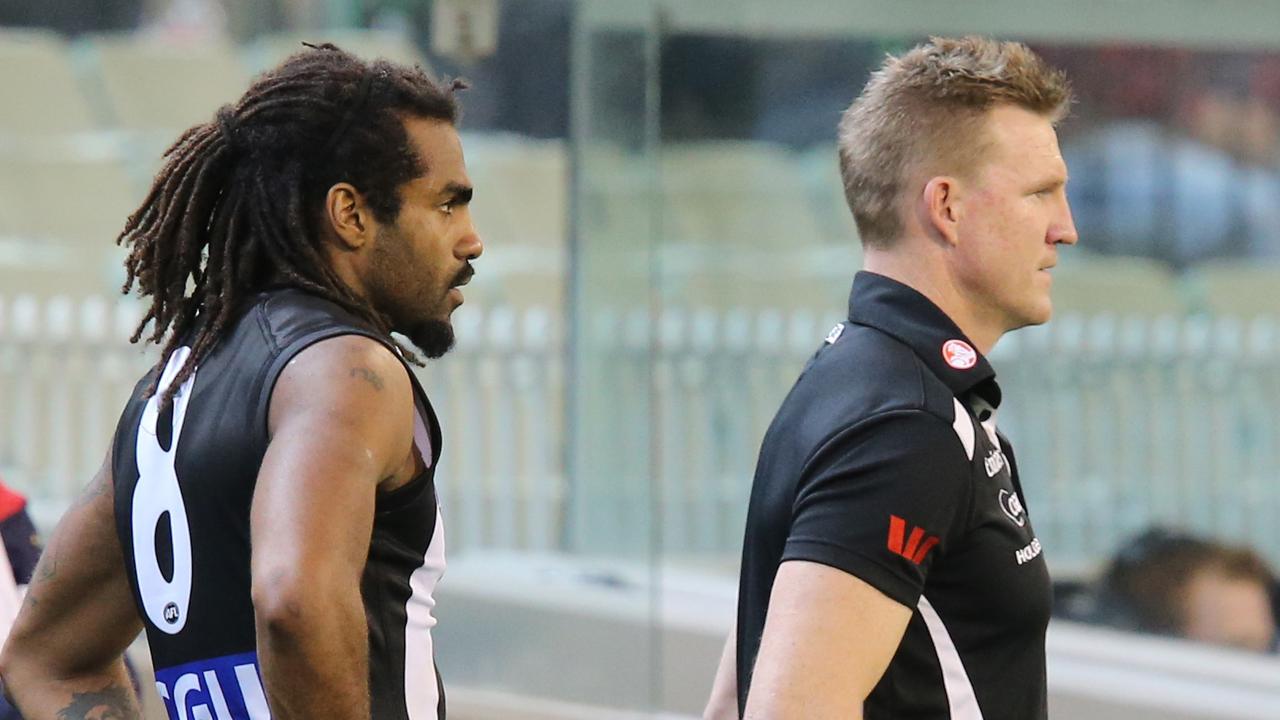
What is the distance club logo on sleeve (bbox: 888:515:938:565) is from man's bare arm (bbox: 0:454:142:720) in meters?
0.90

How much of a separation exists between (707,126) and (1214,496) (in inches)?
81.7

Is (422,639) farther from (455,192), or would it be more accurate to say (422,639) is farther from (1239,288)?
(1239,288)

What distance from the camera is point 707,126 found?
545cm

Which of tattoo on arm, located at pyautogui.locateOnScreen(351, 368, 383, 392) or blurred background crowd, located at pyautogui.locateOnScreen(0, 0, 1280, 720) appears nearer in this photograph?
tattoo on arm, located at pyautogui.locateOnScreen(351, 368, 383, 392)

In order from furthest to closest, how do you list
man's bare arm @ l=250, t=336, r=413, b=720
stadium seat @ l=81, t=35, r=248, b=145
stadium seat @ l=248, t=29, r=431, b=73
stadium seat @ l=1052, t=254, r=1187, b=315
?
stadium seat @ l=81, t=35, r=248, b=145 < stadium seat @ l=1052, t=254, r=1187, b=315 < stadium seat @ l=248, t=29, r=431, b=73 < man's bare arm @ l=250, t=336, r=413, b=720

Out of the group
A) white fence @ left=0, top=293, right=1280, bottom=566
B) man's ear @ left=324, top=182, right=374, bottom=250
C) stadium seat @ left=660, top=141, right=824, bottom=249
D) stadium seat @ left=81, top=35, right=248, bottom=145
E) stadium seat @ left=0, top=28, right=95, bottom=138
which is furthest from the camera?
stadium seat @ left=0, top=28, right=95, bottom=138

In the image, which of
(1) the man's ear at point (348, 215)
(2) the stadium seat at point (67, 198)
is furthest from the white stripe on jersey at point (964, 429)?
(2) the stadium seat at point (67, 198)

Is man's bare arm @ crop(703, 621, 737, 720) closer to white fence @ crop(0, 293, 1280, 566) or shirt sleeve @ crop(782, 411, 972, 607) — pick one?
shirt sleeve @ crop(782, 411, 972, 607)

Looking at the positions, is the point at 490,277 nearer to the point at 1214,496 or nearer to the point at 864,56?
the point at 864,56

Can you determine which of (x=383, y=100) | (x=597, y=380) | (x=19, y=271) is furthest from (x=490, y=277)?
(x=383, y=100)

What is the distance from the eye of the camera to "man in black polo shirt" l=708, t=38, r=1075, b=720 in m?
1.90

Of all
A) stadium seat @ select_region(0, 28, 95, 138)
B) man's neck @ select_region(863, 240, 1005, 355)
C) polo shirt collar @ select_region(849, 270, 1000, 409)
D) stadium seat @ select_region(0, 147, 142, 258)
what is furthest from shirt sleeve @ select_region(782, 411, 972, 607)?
stadium seat @ select_region(0, 28, 95, 138)

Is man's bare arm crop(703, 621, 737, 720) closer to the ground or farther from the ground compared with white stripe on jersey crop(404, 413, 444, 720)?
closer to the ground

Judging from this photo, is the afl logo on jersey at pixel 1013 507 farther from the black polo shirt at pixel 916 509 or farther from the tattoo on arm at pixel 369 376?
the tattoo on arm at pixel 369 376
